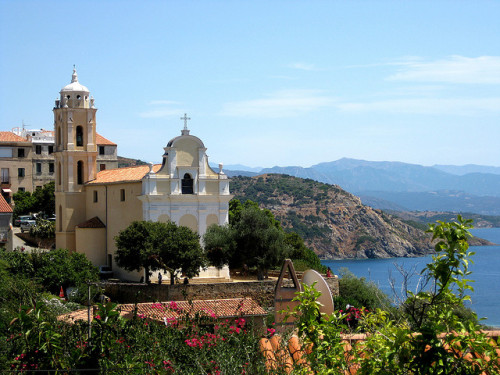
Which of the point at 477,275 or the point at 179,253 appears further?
the point at 477,275

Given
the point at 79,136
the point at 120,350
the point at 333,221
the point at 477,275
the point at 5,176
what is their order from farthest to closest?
1. the point at 333,221
2. the point at 477,275
3. the point at 5,176
4. the point at 79,136
5. the point at 120,350

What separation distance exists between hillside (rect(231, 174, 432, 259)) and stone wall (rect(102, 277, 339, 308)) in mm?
111170

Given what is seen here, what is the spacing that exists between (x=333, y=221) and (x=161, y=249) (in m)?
123

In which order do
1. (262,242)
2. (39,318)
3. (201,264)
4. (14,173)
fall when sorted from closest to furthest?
(39,318) < (201,264) < (262,242) < (14,173)

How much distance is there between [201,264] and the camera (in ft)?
134

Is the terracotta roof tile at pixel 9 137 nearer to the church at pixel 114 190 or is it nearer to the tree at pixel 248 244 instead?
the church at pixel 114 190

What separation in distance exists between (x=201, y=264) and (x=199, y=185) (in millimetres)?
6303

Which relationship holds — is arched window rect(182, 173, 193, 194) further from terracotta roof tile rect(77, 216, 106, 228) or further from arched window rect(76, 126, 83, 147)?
arched window rect(76, 126, 83, 147)

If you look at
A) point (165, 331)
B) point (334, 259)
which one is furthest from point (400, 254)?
point (165, 331)

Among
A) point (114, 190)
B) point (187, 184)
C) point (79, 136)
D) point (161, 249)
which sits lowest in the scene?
point (161, 249)

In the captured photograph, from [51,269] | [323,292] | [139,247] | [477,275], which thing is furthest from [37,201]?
[477,275]

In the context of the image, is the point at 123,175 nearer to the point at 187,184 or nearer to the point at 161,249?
the point at 187,184

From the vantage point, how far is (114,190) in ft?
157

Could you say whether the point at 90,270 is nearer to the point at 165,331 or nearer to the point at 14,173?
the point at 165,331
